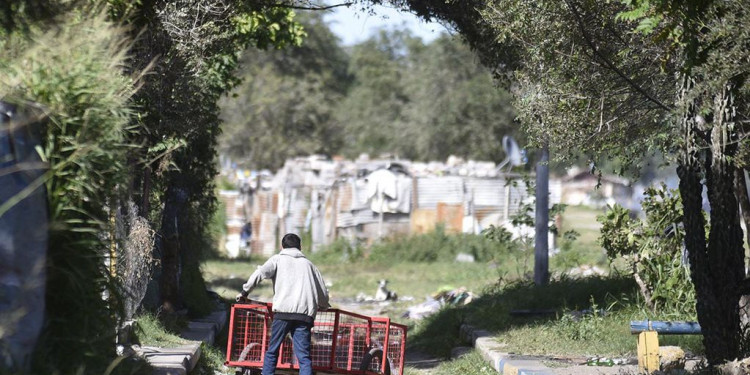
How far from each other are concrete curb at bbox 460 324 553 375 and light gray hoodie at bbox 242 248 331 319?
7.73 feet

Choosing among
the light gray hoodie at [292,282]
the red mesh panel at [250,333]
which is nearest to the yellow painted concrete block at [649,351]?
the light gray hoodie at [292,282]

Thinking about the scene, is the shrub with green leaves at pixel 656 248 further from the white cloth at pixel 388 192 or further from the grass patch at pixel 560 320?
the white cloth at pixel 388 192

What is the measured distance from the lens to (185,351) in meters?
10.9

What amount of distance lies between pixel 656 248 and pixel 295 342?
19.6ft

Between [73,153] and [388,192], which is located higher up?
[73,153]

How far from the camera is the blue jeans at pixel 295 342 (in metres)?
9.80

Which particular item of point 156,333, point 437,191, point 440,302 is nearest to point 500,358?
point 156,333

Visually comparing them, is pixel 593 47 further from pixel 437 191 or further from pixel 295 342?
pixel 437 191

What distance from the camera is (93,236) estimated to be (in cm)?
685

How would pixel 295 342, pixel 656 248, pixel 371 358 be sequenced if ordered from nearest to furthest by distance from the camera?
pixel 295 342
pixel 371 358
pixel 656 248

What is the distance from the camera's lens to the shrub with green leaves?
43.2ft

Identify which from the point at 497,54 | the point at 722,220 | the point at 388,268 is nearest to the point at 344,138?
the point at 388,268

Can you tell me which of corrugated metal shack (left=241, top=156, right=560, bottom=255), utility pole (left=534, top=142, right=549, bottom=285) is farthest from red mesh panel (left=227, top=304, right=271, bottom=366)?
corrugated metal shack (left=241, top=156, right=560, bottom=255)

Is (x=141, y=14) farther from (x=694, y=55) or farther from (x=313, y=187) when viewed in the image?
(x=313, y=187)
